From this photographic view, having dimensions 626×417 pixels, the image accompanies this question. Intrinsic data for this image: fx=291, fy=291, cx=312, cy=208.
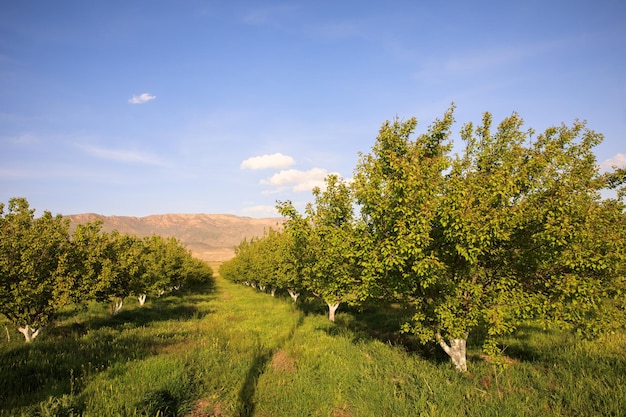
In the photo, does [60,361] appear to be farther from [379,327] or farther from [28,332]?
[379,327]

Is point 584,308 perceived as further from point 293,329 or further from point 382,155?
point 293,329

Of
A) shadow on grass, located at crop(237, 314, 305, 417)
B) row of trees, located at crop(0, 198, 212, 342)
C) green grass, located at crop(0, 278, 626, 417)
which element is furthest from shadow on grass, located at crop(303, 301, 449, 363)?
row of trees, located at crop(0, 198, 212, 342)

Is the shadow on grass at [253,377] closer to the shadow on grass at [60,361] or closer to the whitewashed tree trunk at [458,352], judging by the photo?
the shadow on grass at [60,361]

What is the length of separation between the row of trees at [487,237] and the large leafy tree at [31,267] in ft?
38.1

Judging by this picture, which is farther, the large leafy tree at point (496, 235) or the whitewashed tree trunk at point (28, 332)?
the whitewashed tree trunk at point (28, 332)

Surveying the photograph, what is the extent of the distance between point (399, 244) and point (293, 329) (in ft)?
43.1

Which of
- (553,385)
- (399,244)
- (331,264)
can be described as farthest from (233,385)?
(553,385)

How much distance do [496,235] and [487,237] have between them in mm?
292

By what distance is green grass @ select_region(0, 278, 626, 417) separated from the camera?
24.5ft

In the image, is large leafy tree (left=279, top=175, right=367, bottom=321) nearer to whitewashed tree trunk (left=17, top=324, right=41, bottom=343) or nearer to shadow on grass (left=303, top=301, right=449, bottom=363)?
shadow on grass (left=303, top=301, right=449, bottom=363)

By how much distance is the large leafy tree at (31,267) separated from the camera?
491 inches

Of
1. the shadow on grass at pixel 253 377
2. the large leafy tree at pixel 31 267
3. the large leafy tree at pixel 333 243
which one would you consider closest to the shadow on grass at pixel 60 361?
the large leafy tree at pixel 31 267

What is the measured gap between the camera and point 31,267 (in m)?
12.6

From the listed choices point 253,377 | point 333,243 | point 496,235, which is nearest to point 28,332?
point 253,377
